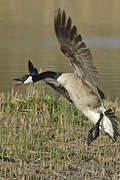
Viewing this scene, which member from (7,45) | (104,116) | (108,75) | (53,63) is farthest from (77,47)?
(7,45)

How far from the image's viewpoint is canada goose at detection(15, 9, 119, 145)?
25.3ft

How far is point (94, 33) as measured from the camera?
39.4 meters

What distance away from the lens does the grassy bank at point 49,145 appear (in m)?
7.24

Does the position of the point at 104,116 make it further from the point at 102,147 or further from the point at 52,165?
the point at 52,165

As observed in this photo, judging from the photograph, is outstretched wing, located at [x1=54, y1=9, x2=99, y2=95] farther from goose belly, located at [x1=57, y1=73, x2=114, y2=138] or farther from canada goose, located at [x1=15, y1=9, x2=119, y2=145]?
goose belly, located at [x1=57, y1=73, x2=114, y2=138]

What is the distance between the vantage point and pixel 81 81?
854cm

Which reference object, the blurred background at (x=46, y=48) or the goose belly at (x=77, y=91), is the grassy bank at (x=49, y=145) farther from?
the blurred background at (x=46, y=48)

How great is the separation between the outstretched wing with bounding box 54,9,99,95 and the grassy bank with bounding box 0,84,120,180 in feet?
3.14

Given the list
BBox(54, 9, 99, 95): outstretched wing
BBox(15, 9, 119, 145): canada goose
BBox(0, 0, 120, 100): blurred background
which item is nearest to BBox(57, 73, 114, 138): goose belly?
BBox(15, 9, 119, 145): canada goose

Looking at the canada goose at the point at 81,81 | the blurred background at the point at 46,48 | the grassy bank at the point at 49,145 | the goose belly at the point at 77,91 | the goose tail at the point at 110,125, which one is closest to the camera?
the grassy bank at the point at 49,145

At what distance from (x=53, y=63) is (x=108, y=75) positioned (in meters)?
3.19

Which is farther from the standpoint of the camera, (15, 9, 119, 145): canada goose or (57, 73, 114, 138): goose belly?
(57, 73, 114, 138): goose belly

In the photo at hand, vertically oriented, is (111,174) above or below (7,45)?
below

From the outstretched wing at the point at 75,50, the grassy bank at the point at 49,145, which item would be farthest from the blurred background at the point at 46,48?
the outstretched wing at the point at 75,50
